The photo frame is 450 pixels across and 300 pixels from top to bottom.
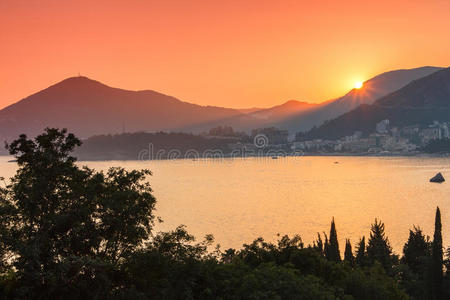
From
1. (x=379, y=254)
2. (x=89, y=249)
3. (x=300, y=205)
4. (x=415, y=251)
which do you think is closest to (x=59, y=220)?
(x=89, y=249)

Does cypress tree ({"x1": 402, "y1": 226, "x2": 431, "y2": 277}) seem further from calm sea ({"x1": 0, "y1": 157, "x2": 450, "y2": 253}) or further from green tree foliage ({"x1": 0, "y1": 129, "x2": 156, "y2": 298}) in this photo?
green tree foliage ({"x1": 0, "y1": 129, "x2": 156, "y2": 298})

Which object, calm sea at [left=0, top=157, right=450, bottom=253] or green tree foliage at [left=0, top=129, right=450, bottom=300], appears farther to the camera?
calm sea at [left=0, top=157, right=450, bottom=253]

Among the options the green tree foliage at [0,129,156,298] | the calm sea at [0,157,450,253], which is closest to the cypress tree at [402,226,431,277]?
the calm sea at [0,157,450,253]

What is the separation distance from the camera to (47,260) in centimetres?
1480

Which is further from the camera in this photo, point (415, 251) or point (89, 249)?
point (415, 251)

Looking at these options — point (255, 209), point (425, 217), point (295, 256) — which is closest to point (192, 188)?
point (255, 209)

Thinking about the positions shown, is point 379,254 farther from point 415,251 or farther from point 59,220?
point 59,220

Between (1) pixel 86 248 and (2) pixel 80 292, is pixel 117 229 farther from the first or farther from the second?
(2) pixel 80 292

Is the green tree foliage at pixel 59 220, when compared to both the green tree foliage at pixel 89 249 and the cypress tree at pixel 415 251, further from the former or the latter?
the cypress tree at pixel 415 251

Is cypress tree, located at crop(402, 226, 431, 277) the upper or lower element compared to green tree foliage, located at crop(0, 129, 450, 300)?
lower

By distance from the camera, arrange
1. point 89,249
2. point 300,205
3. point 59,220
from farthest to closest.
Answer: point 300,205 → point 89,249 → point 59,220

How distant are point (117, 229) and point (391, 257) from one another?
91.6 feet

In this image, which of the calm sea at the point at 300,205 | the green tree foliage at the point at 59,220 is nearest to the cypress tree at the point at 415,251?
the calm sea at the point at 300,205

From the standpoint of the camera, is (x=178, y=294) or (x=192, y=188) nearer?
(x=178, y=294)
